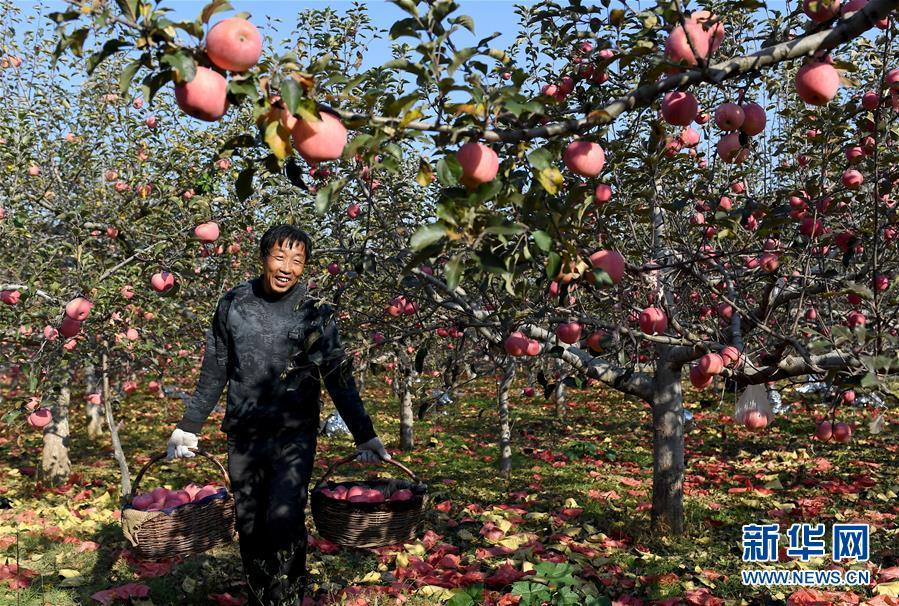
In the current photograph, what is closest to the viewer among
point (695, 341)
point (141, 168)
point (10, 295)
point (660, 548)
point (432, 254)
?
point (432, 254)

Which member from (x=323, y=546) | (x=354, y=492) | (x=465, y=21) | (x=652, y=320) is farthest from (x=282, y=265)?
(x=323, y=546)

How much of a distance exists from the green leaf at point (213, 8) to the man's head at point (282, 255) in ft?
6.65

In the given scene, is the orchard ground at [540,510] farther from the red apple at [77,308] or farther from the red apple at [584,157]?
the red apple at [584,157]

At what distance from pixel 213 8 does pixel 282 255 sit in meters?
2.07

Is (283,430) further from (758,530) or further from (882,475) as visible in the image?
(882,475)

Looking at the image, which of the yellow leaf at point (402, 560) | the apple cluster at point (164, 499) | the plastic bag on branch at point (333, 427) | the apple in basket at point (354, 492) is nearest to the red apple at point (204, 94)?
the apple in basket at point (354, 492)

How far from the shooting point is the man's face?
347 cm

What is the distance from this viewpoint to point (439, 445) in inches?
370

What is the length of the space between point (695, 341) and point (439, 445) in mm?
6816

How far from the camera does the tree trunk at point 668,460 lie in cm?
512

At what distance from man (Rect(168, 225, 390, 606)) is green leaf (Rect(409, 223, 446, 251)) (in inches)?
74.2

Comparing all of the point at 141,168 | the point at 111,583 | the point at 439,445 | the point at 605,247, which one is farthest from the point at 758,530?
the point at 141,168

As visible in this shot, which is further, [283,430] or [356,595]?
[356,595]

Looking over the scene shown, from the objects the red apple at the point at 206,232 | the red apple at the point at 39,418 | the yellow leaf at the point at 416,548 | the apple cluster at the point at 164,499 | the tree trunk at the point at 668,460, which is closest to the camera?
the apple cluster at the point at 164,499
